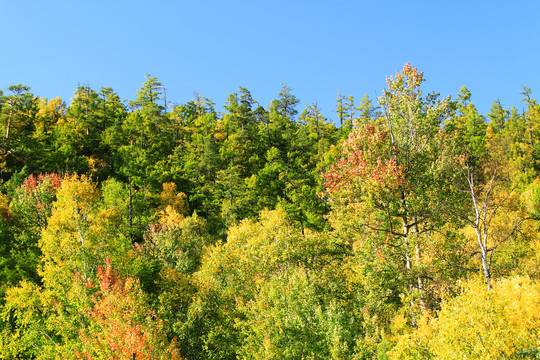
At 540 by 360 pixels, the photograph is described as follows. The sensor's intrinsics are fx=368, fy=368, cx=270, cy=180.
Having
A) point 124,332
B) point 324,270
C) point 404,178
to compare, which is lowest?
point 124,332

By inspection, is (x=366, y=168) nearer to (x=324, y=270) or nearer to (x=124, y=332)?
(x=324, y=270)

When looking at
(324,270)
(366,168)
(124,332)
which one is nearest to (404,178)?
(366,168)

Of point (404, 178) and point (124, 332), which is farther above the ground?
point (404, 178)

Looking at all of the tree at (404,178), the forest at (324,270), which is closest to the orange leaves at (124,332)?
the forest at (324,270)

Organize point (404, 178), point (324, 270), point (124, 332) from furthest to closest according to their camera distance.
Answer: point (324, 270), point (124, 332), point (404, 178)

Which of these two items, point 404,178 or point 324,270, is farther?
point 324,270

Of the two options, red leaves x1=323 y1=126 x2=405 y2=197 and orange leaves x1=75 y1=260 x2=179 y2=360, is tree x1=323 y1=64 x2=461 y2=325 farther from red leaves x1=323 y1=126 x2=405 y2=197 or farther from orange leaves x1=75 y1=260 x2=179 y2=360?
orange leaves x1=75 y1=260 x2=179 y2=360

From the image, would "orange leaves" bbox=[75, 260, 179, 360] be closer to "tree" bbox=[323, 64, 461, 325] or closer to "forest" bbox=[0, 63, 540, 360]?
"forest" bbox=[0, 63, 540, 360]

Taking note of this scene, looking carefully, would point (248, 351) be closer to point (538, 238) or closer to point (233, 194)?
point (538, 238)

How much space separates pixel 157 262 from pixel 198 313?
9151mm

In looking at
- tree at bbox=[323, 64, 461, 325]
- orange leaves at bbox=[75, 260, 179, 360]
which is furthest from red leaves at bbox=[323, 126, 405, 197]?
orange leaves at bbox=[75, 260, 179, 360]

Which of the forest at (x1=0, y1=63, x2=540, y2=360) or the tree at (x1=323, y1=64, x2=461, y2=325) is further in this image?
the tree at (x1=323, y1=64, x2=461, y2=325)

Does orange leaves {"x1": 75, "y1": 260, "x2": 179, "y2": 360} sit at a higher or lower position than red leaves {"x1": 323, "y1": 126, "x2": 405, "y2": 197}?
lower

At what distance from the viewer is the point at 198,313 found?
2047 cm
